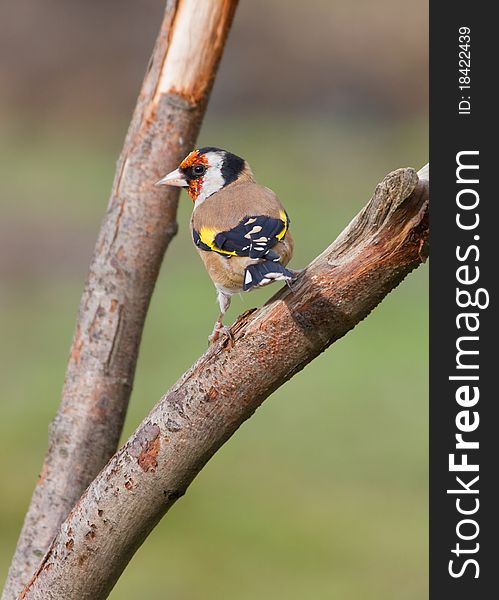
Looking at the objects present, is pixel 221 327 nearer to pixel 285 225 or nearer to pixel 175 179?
pixel 285 225

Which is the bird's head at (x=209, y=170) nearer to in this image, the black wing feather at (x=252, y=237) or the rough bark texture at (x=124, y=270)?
the rough bark texture at (x=124, y=270)

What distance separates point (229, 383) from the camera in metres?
2.69

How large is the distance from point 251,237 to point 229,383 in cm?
61

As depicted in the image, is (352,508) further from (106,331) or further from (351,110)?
(351,110)

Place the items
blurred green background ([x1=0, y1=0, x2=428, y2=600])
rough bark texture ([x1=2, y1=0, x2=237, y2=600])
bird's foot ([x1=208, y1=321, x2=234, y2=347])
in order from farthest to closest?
blurred green background ([x1=0, y1=0, x2=428, y2=600]), rough bark texture ([x1=2, y1=0, x2=237, y2=600]), bird's foot ([x1=208, y1=321, x2=234, y2=347])

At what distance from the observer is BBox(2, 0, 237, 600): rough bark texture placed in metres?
3.42

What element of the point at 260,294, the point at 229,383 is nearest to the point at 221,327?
the point at 229,383

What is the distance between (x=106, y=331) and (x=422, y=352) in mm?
6369

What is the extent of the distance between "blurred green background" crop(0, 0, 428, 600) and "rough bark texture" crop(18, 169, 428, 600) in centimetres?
393

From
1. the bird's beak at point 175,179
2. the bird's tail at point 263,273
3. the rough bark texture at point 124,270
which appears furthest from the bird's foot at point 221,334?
the bird's beak at point 175,179

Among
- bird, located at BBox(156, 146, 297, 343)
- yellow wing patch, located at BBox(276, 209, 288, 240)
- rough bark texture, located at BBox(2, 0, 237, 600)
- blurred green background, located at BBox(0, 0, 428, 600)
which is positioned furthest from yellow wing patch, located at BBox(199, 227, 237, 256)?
blurred green background, located at BBox(0, 0, 428, 600)

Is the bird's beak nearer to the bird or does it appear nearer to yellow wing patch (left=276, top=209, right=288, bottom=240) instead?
the bird

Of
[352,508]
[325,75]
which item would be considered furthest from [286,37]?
[352,508]

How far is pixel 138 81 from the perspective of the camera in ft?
54.6
